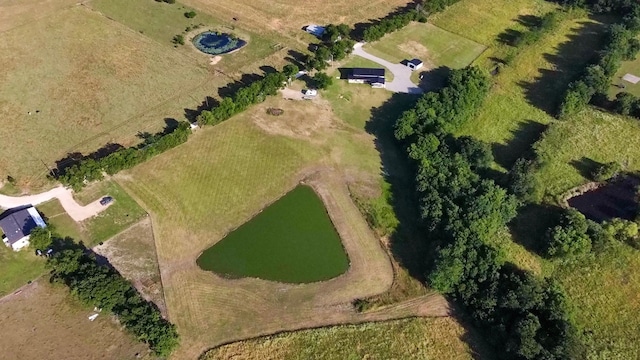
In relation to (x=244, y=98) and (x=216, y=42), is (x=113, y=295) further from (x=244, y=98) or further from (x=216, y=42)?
(x=216, y=42)

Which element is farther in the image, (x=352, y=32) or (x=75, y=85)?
(x=352, y=32)

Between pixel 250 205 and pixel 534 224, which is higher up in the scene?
pixel 534 224

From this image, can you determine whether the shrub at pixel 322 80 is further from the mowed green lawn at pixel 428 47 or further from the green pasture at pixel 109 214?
the green pasture at pixel 109 214

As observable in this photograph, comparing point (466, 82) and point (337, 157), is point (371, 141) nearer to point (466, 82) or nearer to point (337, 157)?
point (337, 157)

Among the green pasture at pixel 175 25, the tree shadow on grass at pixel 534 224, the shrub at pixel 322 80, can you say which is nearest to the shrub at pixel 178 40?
the green pasture at pixel 175 25

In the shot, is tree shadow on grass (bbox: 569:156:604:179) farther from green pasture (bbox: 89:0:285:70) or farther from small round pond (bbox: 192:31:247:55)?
→ small round pond (bbox: 192:31:247:55)

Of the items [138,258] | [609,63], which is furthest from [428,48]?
[138,258]
